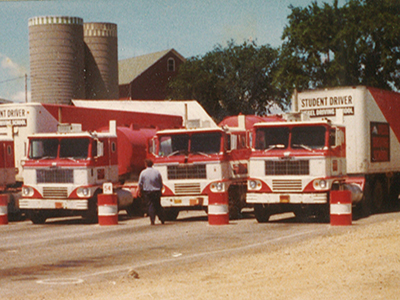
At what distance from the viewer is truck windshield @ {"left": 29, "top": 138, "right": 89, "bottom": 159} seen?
24.0 meters

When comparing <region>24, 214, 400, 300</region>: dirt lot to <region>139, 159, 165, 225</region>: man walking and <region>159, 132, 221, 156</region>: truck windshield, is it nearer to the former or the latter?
<region>139, 159, 165, 225</region>: man walking

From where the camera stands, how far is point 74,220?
2642 cm

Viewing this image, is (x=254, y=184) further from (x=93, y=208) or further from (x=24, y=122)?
(x=24, y=122)

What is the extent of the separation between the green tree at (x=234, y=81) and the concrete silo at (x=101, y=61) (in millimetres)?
9813

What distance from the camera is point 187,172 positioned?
77.0ft

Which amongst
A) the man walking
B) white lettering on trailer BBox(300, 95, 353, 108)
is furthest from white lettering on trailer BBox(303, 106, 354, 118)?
the man walking

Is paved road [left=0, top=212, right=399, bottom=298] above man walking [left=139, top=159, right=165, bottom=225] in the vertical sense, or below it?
below

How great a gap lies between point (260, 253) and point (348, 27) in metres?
39.9

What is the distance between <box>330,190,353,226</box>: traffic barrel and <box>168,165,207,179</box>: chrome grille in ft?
15.0

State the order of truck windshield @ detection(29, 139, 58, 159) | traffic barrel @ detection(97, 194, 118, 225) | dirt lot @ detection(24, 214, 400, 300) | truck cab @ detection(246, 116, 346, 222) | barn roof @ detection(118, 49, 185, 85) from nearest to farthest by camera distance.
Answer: dirt lot @ detection(24, 214, 400, 300) < truck cab @ detection(246, 116, 346, 222) < traffic barrel @ detection(97, 194, 118, 225) < truck windshield @ detection(29, 139, 58, 159) < barn roof @ detection(118, 49, 185, 85)

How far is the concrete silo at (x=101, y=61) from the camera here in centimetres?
9150

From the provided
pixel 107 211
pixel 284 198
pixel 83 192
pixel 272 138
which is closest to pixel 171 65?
pixel 83 192

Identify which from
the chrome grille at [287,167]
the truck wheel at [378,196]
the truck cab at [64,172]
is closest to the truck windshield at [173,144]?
the truck cab at [64,172]

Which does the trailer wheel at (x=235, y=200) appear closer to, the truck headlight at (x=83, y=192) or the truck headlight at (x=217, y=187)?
the truck headlight at (x=217, y=187)
